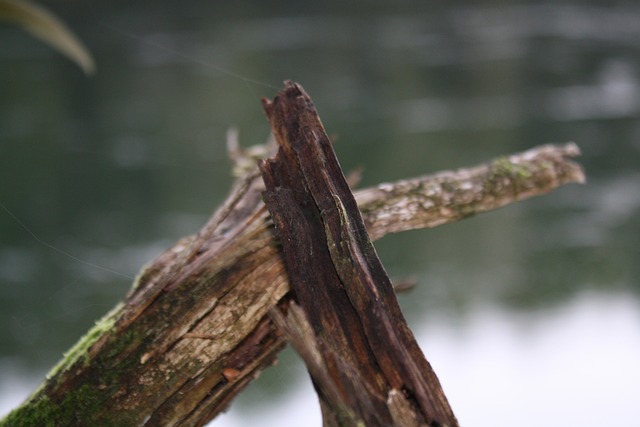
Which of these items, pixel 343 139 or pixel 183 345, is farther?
pixel 343 139

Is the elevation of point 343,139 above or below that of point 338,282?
above

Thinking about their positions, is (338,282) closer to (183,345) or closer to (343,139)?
(183,345)

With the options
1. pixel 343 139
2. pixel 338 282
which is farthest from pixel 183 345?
pixel 343 139

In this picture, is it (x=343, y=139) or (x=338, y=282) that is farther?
(x=343, y=139)

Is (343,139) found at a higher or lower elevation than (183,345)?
higher

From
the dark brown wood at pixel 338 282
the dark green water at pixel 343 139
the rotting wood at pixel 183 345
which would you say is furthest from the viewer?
the dark green water at pixel 343 139

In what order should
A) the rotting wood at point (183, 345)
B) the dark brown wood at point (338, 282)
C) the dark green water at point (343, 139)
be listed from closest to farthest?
the dark brown wood at point (338, 282) → the rotting wood at point (183, 345) → the dark green water at point (343, 139)

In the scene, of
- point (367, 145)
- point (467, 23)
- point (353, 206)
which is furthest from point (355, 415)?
point (467, 23)

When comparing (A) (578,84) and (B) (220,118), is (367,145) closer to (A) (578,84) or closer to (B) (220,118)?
(B) (220,118)
